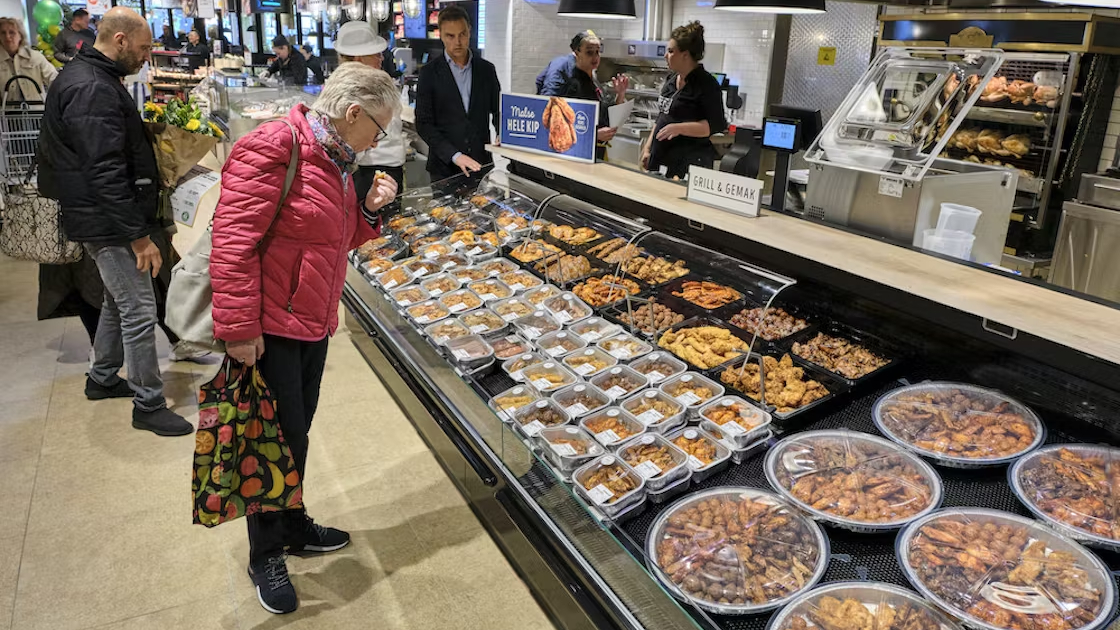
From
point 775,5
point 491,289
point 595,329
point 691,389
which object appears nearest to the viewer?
point 691,389

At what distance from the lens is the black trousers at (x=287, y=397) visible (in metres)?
2.54

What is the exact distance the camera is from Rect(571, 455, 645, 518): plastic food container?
6.80 ft

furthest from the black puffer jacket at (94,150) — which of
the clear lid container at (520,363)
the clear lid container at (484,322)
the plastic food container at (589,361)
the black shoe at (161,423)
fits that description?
the plastic food container at (589,361)

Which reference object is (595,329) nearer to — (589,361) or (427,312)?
(589,361)

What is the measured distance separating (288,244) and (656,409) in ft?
4.42

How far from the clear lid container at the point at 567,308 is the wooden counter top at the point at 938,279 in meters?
0.54

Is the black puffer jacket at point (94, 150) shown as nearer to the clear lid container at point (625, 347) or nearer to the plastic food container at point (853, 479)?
the clear lid container at point (625, 347)

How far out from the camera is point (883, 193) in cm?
271

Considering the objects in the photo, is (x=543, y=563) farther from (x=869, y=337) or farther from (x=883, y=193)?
(x=883, y=193)

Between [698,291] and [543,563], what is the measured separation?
133 cm

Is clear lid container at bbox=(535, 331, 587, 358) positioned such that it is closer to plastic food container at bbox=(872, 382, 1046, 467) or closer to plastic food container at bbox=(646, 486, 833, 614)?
plastic food container at bbox=(646, 486, 833, 614)

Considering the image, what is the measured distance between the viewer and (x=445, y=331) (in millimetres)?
3295

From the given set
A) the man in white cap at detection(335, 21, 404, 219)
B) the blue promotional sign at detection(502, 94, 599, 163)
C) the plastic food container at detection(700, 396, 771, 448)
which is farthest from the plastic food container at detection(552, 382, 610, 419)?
the man in white cap at detection(335, 21, 404, 219)

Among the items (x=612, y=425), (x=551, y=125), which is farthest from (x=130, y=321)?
(x=612, y=425)
